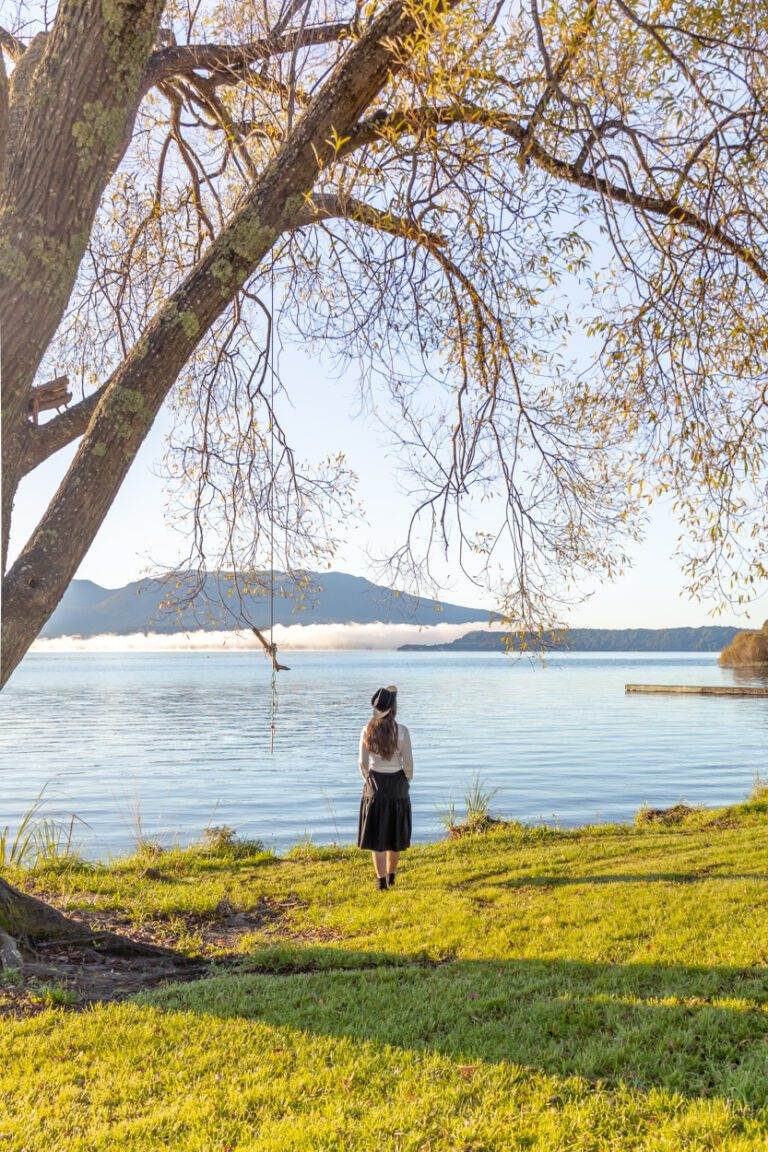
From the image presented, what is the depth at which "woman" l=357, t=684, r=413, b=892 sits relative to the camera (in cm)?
976

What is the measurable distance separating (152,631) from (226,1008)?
485 cm

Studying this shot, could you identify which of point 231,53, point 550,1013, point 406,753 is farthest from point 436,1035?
point 231,53

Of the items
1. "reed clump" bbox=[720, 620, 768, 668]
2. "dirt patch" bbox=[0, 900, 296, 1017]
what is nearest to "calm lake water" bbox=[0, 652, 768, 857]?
"dirt patch" bbox=[0, 900, 296, 1017]

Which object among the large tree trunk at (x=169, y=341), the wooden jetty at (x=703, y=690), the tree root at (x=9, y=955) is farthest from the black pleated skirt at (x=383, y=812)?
the wooden jetty at (x=703, y=690)

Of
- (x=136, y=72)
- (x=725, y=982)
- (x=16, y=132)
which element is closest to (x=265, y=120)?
(x=136, y=72)

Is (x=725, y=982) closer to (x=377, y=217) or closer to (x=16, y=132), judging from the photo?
(x=377, y=217)

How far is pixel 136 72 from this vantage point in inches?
215

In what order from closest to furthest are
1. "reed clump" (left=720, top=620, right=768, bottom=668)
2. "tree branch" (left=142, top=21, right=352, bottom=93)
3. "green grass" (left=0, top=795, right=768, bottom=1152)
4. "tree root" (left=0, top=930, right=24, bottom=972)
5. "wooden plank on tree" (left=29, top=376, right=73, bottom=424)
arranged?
"green grass" (left=0, top=795, right=768, bottom=1152) → "wooden plank on tree" (left=29, top=376, right=73, bottom=424) → "tree root" (left=0, top=930, right=24, bottom=972) → "tree branch" (left=142, top=21, right=352, bottom=93) → "reed clump" (left=720, top=620, right=768, bottom=668)

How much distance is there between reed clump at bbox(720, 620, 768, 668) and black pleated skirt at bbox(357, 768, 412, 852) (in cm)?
7894

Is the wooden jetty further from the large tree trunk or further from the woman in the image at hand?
the large tree trunk

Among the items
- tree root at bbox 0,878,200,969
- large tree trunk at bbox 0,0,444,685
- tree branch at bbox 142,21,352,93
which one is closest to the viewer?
large tree trunk at bbox 0,0,444,685

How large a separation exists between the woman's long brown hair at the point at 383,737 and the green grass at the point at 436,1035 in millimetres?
1574

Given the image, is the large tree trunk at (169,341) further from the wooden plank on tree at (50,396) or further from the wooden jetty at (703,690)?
the wooden jetty at (703,690)

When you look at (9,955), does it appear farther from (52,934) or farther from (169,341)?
(169,341)
